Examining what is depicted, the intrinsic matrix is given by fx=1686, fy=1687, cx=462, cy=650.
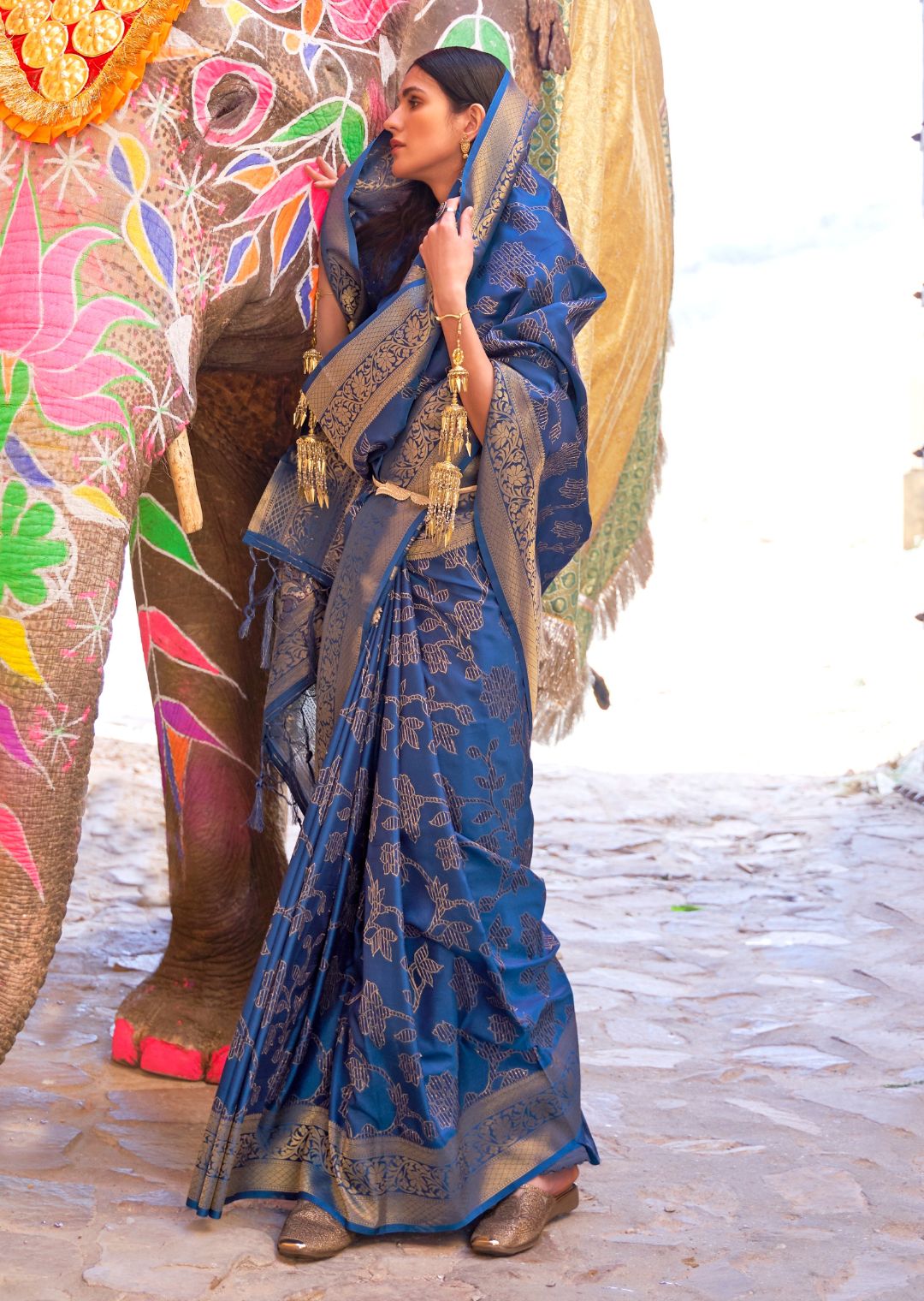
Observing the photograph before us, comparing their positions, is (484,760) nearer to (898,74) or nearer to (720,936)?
(720,936)

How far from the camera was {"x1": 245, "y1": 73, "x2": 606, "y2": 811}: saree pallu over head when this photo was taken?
2436 millimetres

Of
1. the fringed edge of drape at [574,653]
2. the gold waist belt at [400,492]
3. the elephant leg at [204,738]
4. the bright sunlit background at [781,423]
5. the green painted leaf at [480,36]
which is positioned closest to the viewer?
the gold waist belt at [400,492]

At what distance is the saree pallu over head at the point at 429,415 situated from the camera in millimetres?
2436

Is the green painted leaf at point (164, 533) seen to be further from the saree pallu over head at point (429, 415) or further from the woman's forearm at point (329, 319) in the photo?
the woman's forearm at point (329, 319)

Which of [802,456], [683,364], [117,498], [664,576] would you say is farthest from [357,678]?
[683,364]


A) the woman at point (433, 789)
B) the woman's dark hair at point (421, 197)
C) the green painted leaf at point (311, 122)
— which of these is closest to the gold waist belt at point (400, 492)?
the woman at point (433, 789)

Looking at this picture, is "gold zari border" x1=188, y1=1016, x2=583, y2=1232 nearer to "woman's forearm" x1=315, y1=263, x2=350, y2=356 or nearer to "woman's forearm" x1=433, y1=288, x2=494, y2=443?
"woman's forearm" x1=433, y1=288, x2=494, y2=443

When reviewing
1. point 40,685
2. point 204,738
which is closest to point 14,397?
point 40,685

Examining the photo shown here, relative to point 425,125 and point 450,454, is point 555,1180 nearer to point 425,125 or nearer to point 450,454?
point 450,454

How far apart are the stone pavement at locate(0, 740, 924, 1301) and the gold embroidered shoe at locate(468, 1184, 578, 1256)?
0.09 ft

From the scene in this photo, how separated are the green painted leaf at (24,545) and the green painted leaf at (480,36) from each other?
3.64ft

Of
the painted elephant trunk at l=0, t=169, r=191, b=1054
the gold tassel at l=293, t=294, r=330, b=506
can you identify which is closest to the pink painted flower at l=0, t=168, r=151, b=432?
the painted elephant trunk at l=0, t=169, r=191, b=1054

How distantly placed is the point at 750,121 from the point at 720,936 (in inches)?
578

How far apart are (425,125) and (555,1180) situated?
5.14 feet
